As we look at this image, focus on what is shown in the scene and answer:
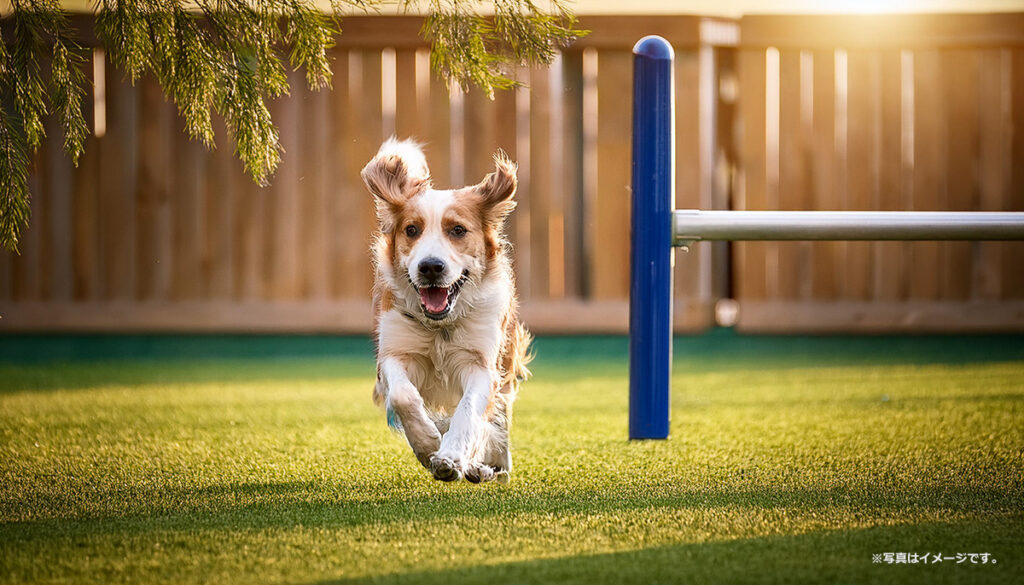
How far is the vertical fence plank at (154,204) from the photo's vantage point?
6.40 meters

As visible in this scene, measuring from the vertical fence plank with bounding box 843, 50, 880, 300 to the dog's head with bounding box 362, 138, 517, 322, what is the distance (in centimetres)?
379

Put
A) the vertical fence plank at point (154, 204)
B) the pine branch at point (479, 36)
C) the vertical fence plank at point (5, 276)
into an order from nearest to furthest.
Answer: the pine branch at point (479, 36) < the vertical fence plank at point (5, 276) < the vertical fence plank at point (154, 204)

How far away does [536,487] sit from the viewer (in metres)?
2.66

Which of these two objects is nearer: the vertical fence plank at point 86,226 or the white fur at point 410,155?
the white fur at point 410,155

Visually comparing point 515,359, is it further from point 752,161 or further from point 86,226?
point 86,226

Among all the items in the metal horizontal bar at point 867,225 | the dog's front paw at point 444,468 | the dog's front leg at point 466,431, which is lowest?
the dog's front paw at point 444,468

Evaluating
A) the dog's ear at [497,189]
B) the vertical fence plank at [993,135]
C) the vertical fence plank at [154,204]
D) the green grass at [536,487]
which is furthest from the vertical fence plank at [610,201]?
the dog's ear at [497,189]

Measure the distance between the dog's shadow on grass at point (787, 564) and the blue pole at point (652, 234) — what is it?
1110 mm

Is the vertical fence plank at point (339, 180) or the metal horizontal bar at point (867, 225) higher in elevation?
the vertical fence plank at point (339, 180)

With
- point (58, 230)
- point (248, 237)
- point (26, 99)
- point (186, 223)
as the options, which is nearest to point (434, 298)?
point (26, 99)

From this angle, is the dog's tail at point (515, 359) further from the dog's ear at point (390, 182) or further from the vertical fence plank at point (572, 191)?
the vertical fence plank at point (572, 191)

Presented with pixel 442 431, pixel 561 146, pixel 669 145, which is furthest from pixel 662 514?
pixel 561 146

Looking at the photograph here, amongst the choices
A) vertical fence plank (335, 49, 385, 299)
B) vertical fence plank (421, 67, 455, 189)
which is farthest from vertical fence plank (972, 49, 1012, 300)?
vertical fence plank (335, 49, 385, 299)

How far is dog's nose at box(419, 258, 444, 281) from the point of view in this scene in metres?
2.79
